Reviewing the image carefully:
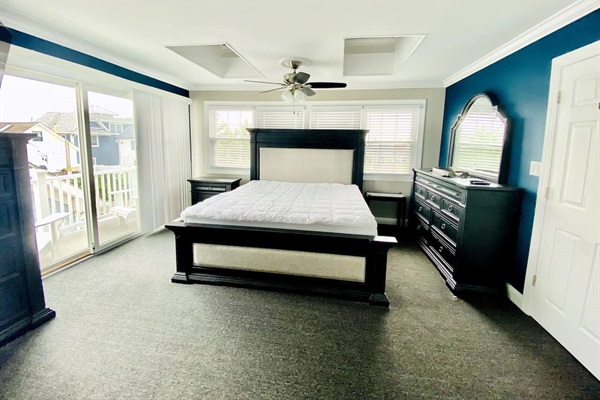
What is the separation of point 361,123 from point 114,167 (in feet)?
14.0

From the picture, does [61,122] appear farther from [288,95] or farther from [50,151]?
[288,95]

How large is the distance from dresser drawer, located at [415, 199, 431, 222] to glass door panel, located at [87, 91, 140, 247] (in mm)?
4175

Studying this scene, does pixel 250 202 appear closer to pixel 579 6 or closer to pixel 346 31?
pixel 346 31

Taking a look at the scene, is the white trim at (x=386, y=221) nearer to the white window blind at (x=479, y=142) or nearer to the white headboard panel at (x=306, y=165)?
the white headboard panel at (x=306, y=165)

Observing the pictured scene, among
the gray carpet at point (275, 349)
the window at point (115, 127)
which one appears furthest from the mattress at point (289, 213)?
the window at point (115, 127)

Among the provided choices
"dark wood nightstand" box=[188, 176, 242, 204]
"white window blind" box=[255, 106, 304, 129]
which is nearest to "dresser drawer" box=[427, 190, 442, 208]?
"white window blind" box=[255, 106, 304, 129]

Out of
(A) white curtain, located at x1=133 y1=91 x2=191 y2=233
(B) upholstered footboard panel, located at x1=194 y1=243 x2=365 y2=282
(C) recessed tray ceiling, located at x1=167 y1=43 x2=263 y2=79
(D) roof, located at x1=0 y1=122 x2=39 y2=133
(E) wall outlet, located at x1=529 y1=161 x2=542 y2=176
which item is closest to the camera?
(E) wall outlet, located at x1=529 y1=161 x2=542 y2=176

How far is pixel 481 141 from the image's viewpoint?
3439mm

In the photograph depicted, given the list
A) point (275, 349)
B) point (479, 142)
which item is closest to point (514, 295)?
point (479, 142)

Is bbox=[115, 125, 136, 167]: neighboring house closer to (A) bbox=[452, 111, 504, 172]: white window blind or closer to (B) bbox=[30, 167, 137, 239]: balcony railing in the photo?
(B) bbox=[30, 167, 137, 239]: balcony railing

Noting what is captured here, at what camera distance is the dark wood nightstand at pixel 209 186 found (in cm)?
516

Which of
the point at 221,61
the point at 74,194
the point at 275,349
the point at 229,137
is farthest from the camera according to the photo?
the point at 229,137

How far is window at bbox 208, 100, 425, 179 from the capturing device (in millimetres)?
5035

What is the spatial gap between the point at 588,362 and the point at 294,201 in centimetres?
270
